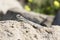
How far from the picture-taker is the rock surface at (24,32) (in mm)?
2844

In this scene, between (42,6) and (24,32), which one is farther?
(42,6)

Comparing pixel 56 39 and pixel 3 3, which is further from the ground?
pixel 56 39

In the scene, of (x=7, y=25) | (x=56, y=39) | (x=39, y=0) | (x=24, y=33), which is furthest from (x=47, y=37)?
(x=39, y=0)

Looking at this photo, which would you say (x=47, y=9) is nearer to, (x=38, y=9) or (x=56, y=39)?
(x=38, y=9)

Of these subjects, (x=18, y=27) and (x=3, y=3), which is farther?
(x=3, y=3)

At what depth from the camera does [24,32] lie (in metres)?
3.00

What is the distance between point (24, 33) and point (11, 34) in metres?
0.19

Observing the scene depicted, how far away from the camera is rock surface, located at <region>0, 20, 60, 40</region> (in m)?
2.84

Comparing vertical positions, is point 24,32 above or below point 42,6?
above

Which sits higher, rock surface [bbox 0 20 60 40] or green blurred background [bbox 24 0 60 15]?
rock surface [bbox 0 20 60 40]

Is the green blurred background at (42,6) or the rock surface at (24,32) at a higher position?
the rock surface at (24,32)

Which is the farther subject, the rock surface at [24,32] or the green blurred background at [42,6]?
the green blurred background at [42,6]

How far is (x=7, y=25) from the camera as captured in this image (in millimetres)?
3004

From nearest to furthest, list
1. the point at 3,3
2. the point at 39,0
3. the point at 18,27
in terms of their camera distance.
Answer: the point at 18,27
the point at 3,3
the point at 39,0
